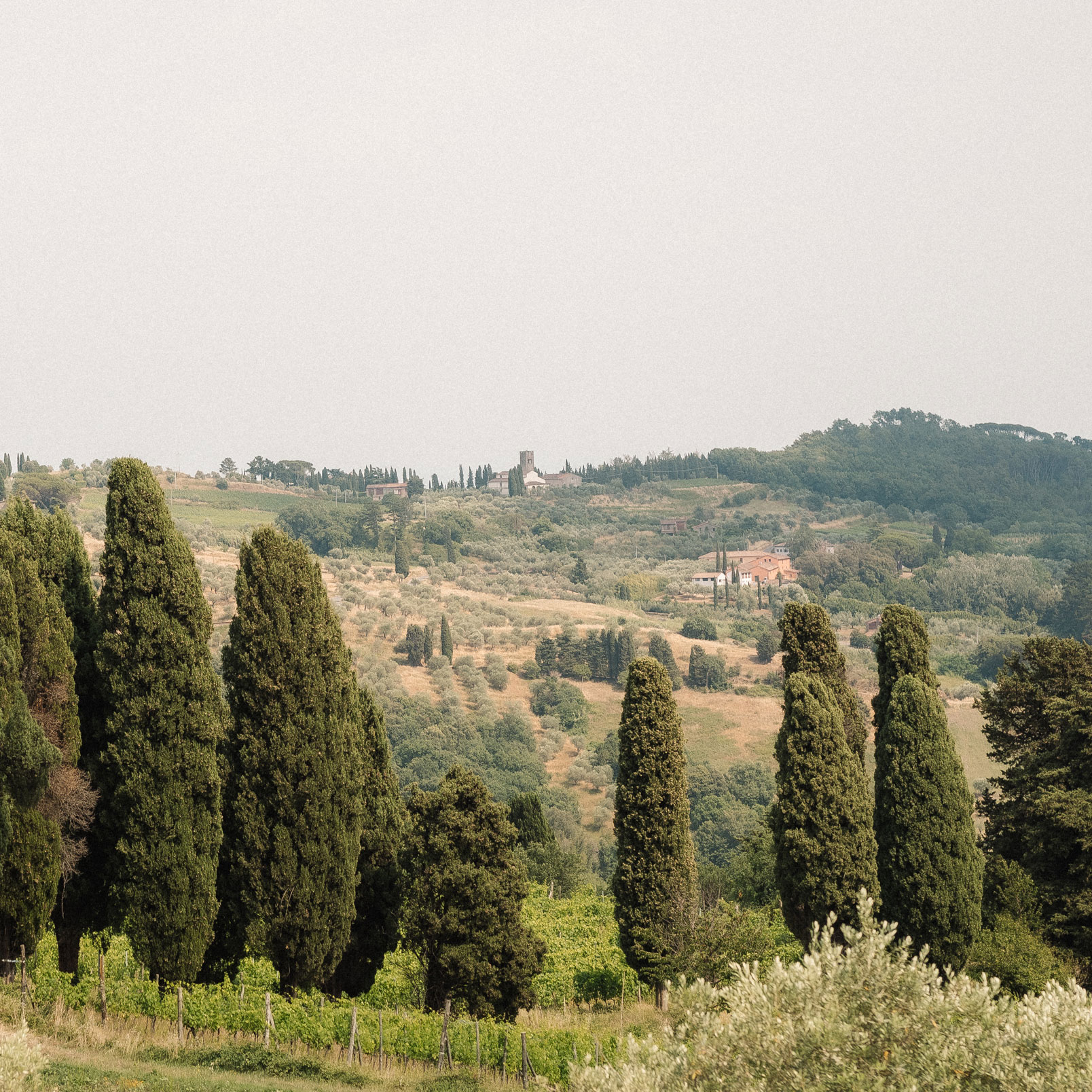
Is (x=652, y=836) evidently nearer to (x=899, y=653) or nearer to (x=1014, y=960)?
(x=1014, y=960)

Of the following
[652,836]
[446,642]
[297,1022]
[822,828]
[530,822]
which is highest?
[822,828]

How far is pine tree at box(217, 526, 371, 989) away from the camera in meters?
17.5

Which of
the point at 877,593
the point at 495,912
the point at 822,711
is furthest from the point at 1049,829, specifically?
the point at 877,593

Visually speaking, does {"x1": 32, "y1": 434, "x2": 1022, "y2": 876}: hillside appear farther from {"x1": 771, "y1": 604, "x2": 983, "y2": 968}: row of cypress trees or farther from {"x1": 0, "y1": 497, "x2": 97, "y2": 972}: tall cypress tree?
{"x1": 0, "y1": 497, "x2": 97, "y2": 972}: tall cypress tree

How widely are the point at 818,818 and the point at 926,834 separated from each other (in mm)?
2537

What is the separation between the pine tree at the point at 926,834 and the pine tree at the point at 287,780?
11358 mm

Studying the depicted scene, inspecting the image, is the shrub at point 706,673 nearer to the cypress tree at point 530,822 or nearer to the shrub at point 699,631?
the shrub at point 699,631

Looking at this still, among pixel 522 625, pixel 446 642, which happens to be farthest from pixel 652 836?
pixel 522 625

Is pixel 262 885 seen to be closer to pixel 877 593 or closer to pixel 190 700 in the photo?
pixel 190 700

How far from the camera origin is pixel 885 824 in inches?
930

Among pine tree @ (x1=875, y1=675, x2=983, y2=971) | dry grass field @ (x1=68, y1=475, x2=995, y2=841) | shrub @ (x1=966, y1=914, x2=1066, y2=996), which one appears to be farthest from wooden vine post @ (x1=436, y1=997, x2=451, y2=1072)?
dry grass field @ (x1=68, y1=475, x2=995, y2=841)

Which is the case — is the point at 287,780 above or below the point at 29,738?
below

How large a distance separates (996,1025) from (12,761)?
13.0m

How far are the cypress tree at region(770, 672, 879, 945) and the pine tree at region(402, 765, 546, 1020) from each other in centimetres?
578
